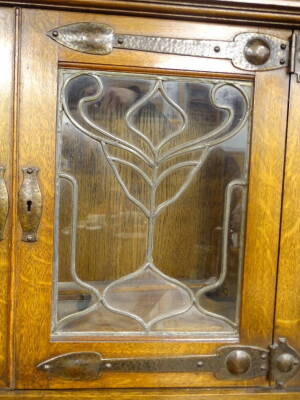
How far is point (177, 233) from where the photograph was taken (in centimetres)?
89

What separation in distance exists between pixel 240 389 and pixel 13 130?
0.60 metres

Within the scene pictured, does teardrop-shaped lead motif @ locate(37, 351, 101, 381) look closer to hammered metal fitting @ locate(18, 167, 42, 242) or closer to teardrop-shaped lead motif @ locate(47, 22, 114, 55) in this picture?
hammered metal fitting @ locate(18, 167, 42, 242)

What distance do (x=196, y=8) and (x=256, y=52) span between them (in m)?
0.13

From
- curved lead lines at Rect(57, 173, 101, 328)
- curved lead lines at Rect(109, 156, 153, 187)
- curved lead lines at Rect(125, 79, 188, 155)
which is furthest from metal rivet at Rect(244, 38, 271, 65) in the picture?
curved lead lines at Rect(57, 173, 101, 328)

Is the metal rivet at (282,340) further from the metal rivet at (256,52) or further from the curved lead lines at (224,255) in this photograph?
the metal rivet at (256,52)

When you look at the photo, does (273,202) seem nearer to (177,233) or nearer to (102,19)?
(177,233)

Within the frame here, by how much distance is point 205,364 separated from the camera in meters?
0.87

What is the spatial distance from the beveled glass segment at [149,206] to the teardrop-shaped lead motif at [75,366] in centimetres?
3

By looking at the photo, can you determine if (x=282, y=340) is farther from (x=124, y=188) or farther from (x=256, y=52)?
(x=256, y=52)

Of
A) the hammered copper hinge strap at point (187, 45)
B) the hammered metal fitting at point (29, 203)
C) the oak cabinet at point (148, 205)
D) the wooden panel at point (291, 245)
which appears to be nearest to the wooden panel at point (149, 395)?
the oak cabinet at point (148, 205)

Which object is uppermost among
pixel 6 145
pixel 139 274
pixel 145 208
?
pixel 6 145

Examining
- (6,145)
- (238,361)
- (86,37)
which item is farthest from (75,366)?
(86,37)

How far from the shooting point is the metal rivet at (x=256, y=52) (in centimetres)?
85

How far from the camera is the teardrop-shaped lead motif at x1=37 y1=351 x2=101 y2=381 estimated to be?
842 millimetres
